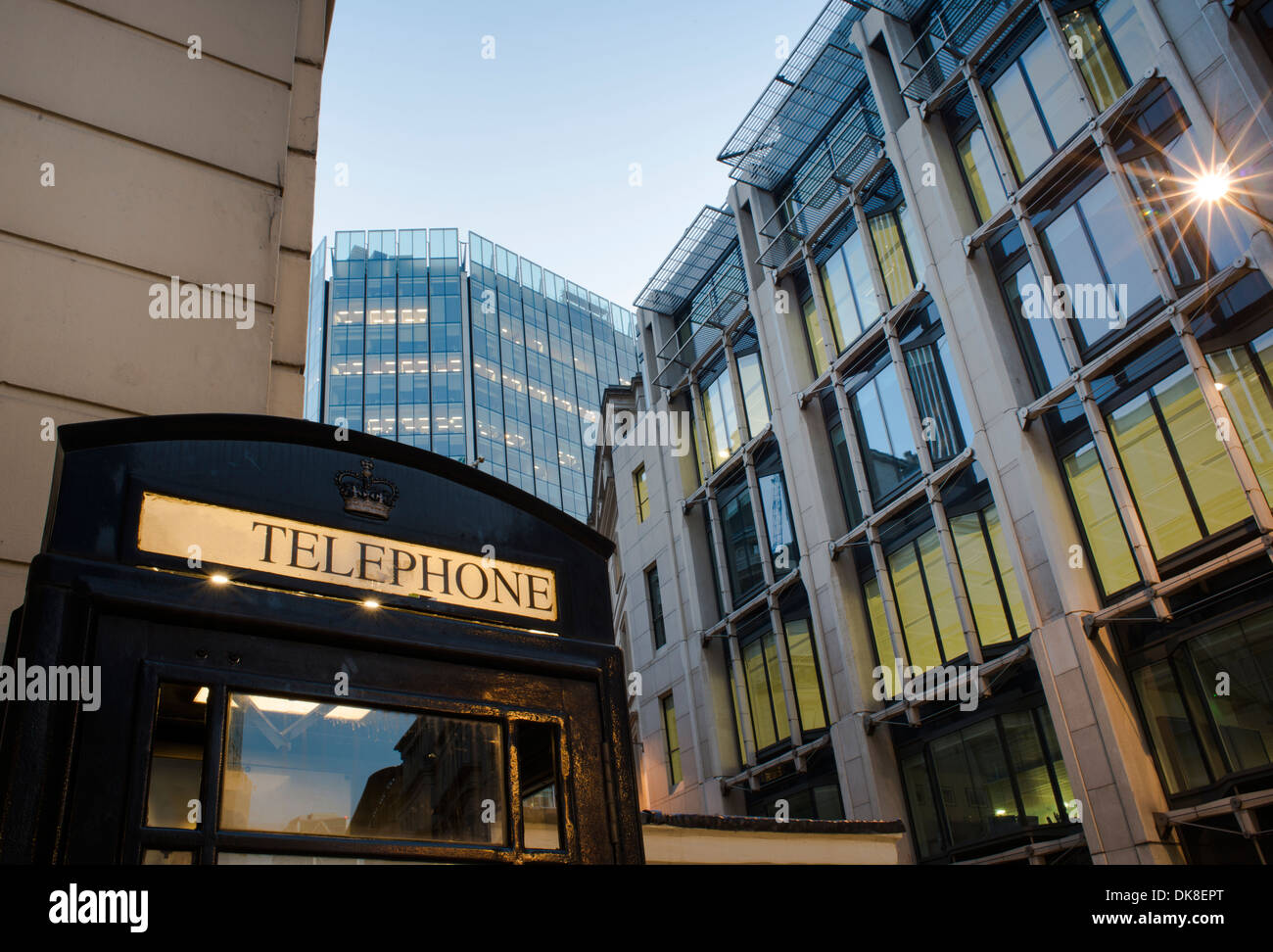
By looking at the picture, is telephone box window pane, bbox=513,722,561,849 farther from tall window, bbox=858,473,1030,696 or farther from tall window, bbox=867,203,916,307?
tall window, bbox=867,203,916,307

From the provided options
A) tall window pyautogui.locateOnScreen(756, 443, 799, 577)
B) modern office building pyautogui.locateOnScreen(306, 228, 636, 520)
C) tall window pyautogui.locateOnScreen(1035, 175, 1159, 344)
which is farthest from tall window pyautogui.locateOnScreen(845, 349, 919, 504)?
modern office building pyautogui.locateOnScreen(306, 228, 636, 520)

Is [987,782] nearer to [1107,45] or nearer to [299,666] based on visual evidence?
[1107,45]

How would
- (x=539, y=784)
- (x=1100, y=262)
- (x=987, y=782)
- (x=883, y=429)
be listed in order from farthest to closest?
(x=883, y=429) < (x=987, y=782) < (x=1100, y=262) < (x=539, y=784)

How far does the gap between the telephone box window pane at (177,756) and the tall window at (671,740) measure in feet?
93.3

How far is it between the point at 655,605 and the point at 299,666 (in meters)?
30.8

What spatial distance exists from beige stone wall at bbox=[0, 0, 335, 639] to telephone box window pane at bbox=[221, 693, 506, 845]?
4.37ft

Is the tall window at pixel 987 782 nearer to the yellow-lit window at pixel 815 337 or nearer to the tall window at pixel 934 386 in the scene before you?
the tall window at pixel 934 386

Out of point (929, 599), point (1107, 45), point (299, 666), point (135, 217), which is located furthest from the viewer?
point (929, 599)

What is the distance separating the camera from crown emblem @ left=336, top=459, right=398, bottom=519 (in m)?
2.38

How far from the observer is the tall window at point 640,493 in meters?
34.1

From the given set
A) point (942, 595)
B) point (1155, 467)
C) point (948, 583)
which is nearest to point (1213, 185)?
point (1155, 467)

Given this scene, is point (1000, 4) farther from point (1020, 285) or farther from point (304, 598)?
point (304, 598)

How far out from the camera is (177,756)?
1.87 meters

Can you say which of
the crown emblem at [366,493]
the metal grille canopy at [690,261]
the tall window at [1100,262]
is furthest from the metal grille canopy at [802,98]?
the crown emblem at [366,493]
